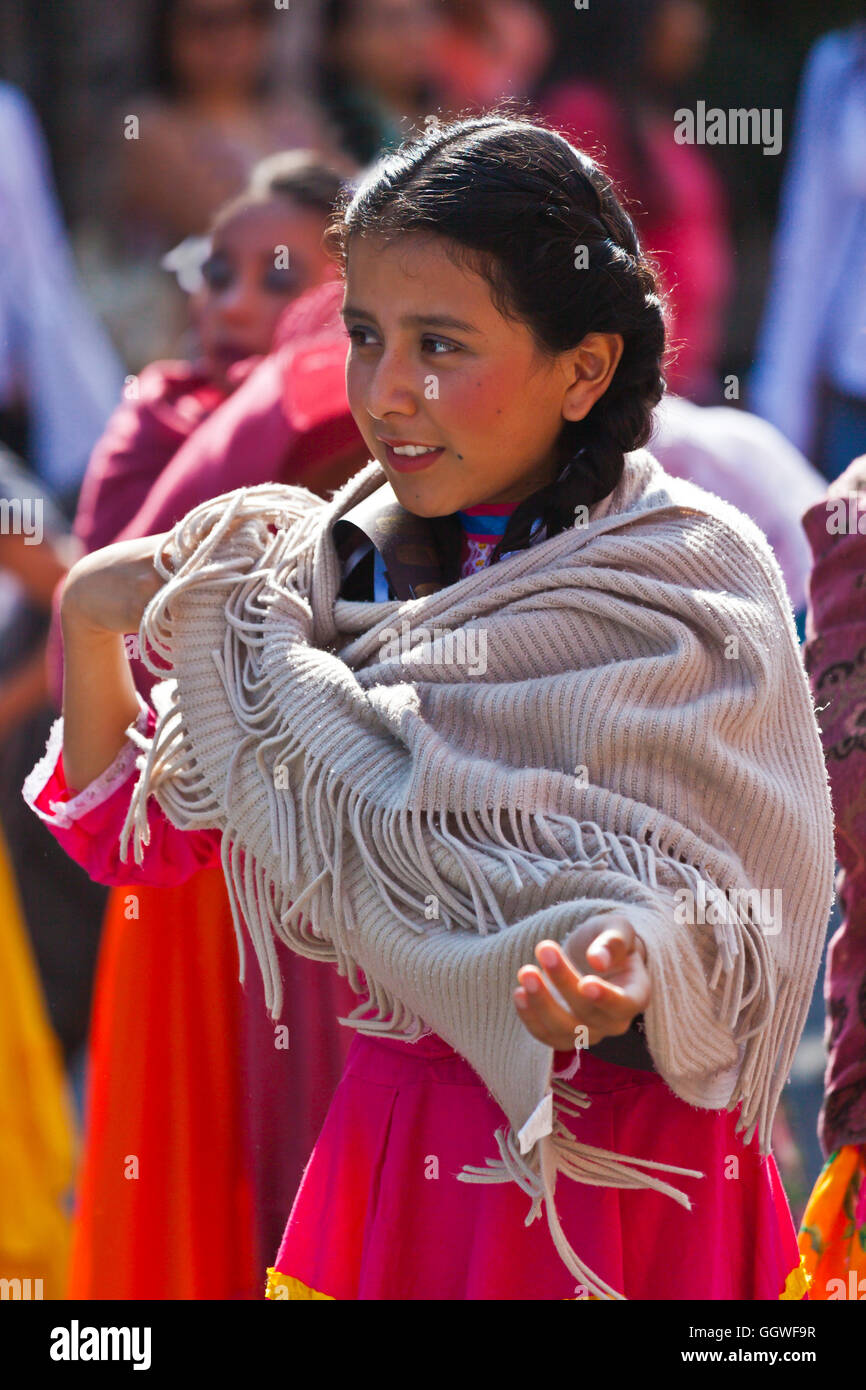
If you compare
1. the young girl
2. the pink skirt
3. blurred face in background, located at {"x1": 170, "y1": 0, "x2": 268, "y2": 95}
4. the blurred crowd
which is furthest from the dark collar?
blurred face in background, located at {"x1": 170, "y1": 0, "x2": 268, "y2": 95}

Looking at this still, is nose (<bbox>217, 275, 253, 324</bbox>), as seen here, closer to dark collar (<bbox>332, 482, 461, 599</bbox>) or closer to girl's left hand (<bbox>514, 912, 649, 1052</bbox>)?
dark collar (<bbox>332, 482, 461, 599</bbox>)

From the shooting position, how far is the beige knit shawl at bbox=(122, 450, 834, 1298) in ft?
4.20

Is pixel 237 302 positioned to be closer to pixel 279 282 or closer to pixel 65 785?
pixel 279 282

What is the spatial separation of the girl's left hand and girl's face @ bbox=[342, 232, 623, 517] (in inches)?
17.9

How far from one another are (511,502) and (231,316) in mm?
1458

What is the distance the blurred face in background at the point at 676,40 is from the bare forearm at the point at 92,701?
115 inches

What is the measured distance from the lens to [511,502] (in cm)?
148

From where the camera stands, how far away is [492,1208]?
4.50ft

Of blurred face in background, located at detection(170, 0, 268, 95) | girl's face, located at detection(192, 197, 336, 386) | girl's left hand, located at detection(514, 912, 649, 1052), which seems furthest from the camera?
blurred face in background, located at detection(170, 0, 268, 95)

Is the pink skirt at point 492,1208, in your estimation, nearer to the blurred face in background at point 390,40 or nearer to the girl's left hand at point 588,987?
the girl's left hand at point 588,987

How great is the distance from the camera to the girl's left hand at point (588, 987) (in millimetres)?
1111

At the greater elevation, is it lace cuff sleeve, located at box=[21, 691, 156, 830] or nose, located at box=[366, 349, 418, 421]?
nose, located at box=[366, 349, 418, 421]

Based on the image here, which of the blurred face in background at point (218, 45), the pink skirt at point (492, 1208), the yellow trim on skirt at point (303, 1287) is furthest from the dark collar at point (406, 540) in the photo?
the blurred face in background at point (218, 45)

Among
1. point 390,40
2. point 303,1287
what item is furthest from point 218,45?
point 303,1287
